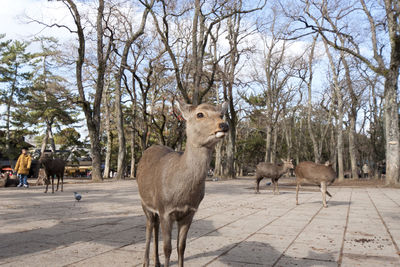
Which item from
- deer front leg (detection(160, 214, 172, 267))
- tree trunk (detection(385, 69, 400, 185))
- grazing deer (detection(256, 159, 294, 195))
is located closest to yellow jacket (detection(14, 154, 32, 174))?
grazing deer (detection(256, 159, 294, 195))

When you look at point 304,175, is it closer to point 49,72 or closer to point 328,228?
point 328,228

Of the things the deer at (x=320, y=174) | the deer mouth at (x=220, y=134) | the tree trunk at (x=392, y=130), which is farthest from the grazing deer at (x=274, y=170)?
the deer mouth at (x=220, y=134)

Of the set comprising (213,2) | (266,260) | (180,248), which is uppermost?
(213,2)

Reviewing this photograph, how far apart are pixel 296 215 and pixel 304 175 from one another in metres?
2.54

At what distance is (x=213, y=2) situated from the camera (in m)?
21.4

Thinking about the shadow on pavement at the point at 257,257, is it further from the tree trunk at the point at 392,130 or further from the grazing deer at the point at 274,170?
the tree trunk at the point at 392,130

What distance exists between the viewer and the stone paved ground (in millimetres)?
4508

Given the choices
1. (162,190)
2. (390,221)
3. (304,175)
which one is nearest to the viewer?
(162,190)

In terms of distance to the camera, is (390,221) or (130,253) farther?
(390,221)

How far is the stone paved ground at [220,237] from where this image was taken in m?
4.51

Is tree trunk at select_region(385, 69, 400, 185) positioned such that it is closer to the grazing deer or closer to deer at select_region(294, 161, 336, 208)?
the grazing deer

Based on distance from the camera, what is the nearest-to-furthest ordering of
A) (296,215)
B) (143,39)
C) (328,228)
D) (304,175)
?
(328,228) → (296,215) → (304,175) → (143,39)

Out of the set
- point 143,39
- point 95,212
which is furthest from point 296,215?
point 143,39

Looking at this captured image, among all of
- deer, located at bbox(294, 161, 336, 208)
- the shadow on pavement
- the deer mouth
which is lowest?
the shadow on pavement
